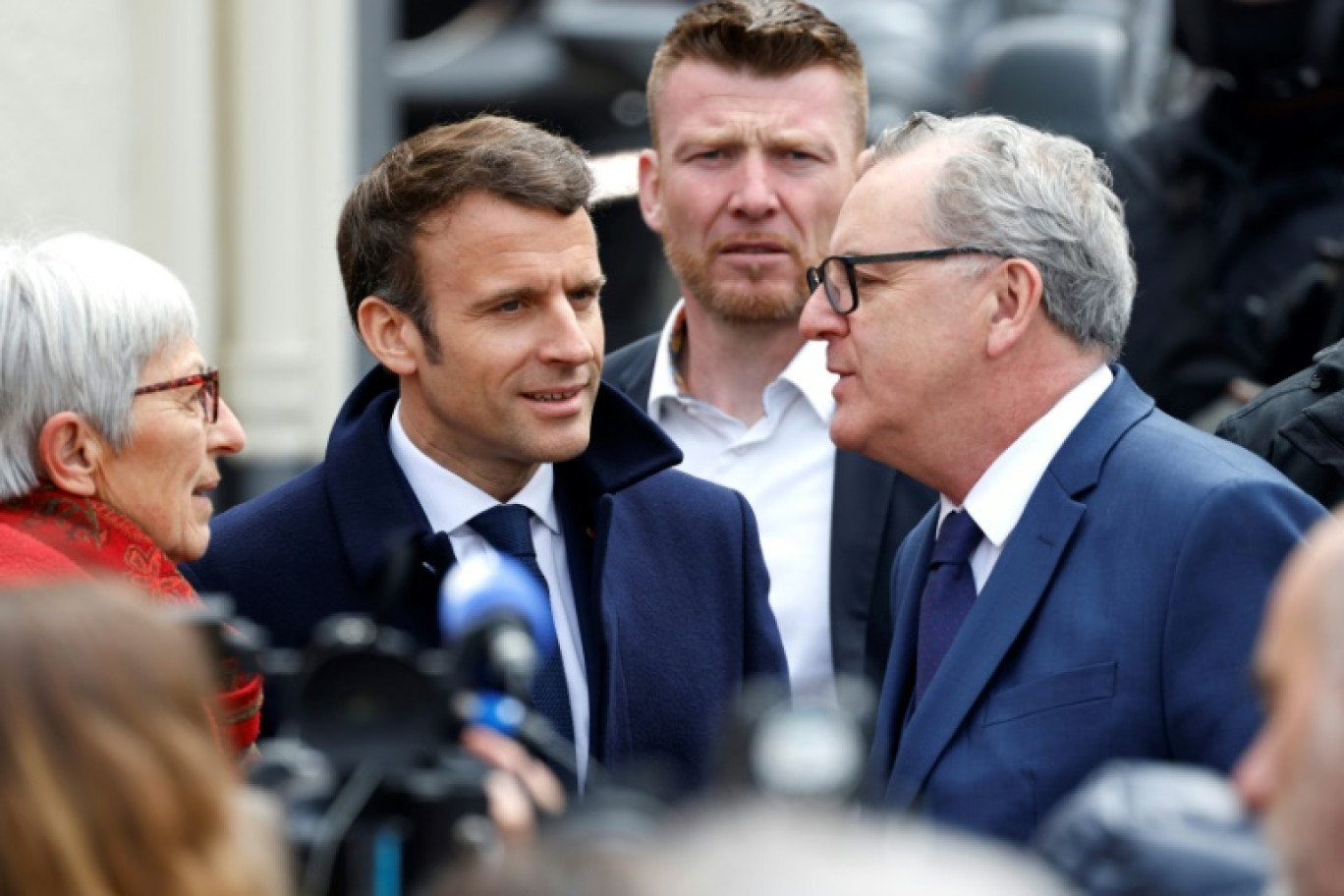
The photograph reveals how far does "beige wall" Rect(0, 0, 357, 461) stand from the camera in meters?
7.71

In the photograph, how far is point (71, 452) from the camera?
11.2 ft

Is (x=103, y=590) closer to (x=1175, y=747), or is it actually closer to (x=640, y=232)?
(x=1175, y=747)

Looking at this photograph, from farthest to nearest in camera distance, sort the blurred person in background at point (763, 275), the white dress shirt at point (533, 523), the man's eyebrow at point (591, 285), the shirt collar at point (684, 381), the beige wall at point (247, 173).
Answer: the beige wall at point (247, 173) < the shirt collar at point (684, 381) < the blurred person in background at point (763, 275) < the man's eyebrow at point (591, 285) < the white dress shirt at point (533, 523)

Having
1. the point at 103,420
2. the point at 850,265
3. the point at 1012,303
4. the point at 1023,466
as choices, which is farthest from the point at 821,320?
the point at 103,420

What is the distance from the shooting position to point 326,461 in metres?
3.86

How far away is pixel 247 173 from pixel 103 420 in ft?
16.2

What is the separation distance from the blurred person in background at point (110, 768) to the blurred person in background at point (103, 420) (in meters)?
1.20

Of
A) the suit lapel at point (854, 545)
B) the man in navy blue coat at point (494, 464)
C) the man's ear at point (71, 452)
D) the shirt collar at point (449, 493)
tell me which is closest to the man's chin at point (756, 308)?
the suit lapel at point (854, 545)

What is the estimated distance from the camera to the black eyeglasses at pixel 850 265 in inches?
147

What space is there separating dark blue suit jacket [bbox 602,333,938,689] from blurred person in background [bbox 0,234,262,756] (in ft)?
3.90

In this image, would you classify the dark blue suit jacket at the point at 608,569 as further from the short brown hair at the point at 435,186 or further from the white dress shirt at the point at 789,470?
the white dress shirt at the point at 789,470

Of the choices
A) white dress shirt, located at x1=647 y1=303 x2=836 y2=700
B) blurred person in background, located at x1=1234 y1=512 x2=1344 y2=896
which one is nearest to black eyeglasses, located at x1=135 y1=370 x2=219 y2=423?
white dress shirt, located at x1=647 y1=303 x2=836 y2=700

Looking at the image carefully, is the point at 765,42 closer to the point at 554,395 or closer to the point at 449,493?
the point at 554,395

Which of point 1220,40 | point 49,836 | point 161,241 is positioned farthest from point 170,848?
point 161,241
